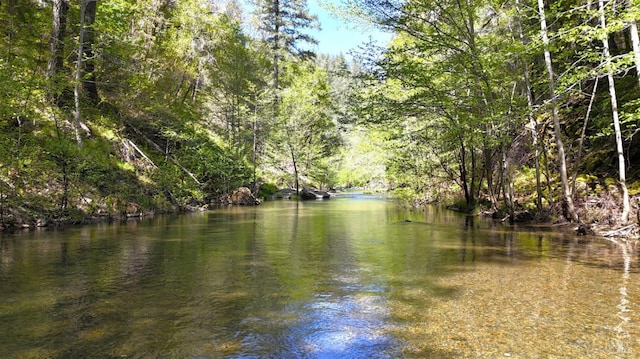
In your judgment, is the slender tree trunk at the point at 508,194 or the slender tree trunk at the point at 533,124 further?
the slender tree trunk at the point at 508,194

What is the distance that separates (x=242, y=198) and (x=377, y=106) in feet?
47.8

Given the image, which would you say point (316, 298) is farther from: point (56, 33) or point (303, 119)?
point (303, 119)

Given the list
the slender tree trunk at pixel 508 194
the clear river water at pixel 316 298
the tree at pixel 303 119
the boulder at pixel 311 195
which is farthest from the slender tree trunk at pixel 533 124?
the tree at pixel 303 119

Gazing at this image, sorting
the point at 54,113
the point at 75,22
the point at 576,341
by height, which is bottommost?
the point at 576,341

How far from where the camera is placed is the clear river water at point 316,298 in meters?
4.15

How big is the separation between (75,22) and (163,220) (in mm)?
11217

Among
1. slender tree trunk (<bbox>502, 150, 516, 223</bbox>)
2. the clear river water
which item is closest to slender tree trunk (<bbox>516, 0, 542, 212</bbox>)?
slender tree trunk (<bbox>502, 150, 516, 223</bbox>)

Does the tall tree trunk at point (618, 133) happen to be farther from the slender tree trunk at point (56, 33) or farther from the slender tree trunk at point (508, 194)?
the slender tree trunk at point (56, 33)

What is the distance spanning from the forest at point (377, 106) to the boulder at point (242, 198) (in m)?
0.45

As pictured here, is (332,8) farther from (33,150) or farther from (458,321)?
(458,321)

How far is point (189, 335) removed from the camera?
4395 millimetres

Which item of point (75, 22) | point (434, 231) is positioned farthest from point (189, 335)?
point (75, 22)

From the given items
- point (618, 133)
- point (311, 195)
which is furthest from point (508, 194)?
point (311, 195)

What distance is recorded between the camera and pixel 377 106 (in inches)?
590
